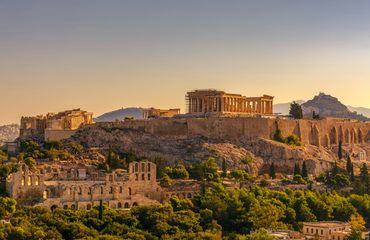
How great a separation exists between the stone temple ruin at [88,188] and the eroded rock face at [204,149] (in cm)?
974

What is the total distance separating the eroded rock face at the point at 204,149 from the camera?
62719mm

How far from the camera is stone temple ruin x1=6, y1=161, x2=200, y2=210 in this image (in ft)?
153

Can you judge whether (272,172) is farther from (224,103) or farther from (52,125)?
(52,125)

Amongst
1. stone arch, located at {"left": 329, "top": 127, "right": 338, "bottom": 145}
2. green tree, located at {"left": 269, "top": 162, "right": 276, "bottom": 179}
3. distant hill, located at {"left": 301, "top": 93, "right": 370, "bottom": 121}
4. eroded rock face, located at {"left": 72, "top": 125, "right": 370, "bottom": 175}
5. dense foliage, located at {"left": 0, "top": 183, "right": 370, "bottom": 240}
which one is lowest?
dense foliage, located at {"left": 0, "top": 183, "right": 370, "bottom": 240}

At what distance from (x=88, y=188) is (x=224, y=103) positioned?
86.5 feet

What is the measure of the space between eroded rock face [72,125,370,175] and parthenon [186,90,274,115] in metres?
6.02

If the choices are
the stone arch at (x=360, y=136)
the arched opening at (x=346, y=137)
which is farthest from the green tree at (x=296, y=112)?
the stone arch at (x=360, y=136)

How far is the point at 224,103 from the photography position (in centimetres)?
7212

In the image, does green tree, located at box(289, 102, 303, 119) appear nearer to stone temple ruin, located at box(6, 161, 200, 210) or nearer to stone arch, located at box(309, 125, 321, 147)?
stone arch, located at box(309, 125, 321, 147)

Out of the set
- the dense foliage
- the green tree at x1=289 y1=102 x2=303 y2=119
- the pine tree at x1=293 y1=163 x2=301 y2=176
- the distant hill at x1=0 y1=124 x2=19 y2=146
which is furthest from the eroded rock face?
the distant hill at x1=0 y1=124 x2=19 y2=146

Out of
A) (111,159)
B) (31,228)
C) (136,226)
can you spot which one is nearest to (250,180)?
(111,159)

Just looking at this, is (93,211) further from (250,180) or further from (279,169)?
(279,169)

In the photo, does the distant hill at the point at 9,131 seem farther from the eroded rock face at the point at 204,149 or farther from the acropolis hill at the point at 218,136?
the eroded rock face at the point at 204,149

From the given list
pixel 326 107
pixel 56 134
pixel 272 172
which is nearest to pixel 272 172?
pixel 272 172
